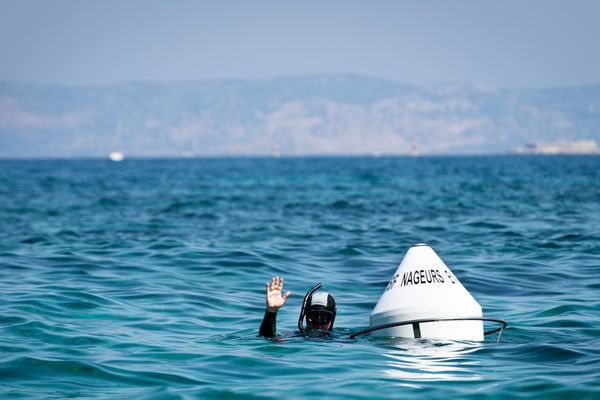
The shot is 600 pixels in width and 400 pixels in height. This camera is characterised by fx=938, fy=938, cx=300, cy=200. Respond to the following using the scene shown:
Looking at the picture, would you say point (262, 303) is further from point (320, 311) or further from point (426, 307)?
point (426, 307)

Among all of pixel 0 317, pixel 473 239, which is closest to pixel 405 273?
pixel 0 317

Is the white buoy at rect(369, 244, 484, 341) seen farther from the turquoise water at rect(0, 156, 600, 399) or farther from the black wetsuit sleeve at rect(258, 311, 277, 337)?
the black wetsuit sleeve at rect(258, 311, 277, 337)

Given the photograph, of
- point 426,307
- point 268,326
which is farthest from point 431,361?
point 268,326

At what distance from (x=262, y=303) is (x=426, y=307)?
15.1 feet

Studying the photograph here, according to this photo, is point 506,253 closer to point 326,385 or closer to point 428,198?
point 326,385

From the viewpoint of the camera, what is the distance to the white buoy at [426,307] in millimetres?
9234

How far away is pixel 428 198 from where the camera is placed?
37.8 meters

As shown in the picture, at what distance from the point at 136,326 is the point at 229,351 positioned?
2.08 metres

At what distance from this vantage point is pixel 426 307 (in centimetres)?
924

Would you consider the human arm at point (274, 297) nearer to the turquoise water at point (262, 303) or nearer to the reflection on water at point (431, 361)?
the turquoise water at point (262, 303)

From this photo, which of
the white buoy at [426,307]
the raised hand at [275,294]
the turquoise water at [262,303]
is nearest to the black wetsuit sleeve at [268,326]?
the turquoise water at [262,303]

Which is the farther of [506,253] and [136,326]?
[506,253]

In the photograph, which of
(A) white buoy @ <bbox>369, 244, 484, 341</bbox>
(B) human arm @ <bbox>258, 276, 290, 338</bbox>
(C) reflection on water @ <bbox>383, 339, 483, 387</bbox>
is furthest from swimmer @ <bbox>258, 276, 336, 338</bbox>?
(C) reflection on water @ <bbox>383, 339, 483, 387</bbox>

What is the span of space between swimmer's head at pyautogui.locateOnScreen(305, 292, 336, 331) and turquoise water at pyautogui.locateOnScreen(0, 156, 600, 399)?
183 millimetres
